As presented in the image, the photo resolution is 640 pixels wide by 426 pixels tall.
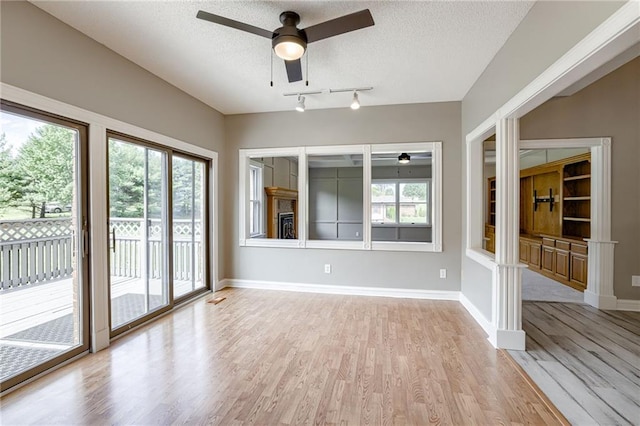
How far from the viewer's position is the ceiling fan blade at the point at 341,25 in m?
1.96

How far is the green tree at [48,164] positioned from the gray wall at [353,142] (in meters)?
2.40

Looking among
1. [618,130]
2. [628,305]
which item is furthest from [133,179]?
[628,305]

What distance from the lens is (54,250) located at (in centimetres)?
242

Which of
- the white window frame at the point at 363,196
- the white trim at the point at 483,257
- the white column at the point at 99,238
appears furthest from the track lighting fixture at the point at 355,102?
the white column at the point at 99,238

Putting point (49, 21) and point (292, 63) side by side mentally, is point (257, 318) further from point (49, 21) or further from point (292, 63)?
point (49, 21)

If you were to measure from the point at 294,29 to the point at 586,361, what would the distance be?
3580 millimetres

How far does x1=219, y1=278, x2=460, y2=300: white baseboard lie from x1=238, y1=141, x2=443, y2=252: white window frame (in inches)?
23.5

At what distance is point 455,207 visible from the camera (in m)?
4.14

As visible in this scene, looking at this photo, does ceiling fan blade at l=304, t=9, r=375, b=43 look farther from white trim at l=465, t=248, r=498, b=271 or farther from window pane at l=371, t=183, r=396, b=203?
window pane at l=371, t=183, r=396, b=203

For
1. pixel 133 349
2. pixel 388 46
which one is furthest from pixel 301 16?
pixel 133 349

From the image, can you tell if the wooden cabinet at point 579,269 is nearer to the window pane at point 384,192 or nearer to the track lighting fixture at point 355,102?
the track lighting fixture at point 355,102

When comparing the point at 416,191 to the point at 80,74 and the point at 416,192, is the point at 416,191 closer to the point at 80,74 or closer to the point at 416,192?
the point at 416,192

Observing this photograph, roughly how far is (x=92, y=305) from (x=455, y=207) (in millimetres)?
4344

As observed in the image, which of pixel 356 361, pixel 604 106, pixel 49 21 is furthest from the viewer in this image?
pixel 604 106
